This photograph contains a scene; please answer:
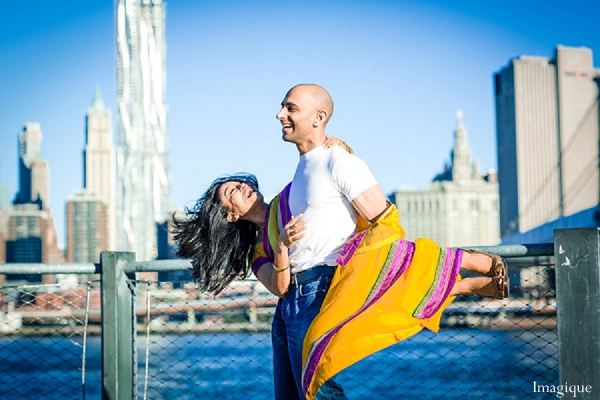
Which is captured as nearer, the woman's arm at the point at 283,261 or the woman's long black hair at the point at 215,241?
the woman's arm at the point at 283,261

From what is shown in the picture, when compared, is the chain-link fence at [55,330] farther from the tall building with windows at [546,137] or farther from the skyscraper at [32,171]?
the skyscraper at [32,171]

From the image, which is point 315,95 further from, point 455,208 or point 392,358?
point 455,208

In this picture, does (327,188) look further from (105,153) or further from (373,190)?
(105,153)

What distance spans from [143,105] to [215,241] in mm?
157294

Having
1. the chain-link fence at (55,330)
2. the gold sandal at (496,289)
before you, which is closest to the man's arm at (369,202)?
the gold sandal at (496,289)

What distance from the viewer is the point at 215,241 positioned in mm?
3637

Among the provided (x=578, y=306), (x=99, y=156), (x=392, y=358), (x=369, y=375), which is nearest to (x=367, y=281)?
(x=578, y=306)

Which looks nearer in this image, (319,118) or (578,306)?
(319,118)

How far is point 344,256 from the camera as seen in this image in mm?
3137

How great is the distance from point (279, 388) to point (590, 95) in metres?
139

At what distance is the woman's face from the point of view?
3.55 m

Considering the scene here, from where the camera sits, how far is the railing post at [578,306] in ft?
12.0

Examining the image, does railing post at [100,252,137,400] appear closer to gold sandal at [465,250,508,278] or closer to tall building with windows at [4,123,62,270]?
gold sandal at [465,250,508,278]

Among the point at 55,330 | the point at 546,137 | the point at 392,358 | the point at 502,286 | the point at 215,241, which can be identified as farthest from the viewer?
the point at 546,137
